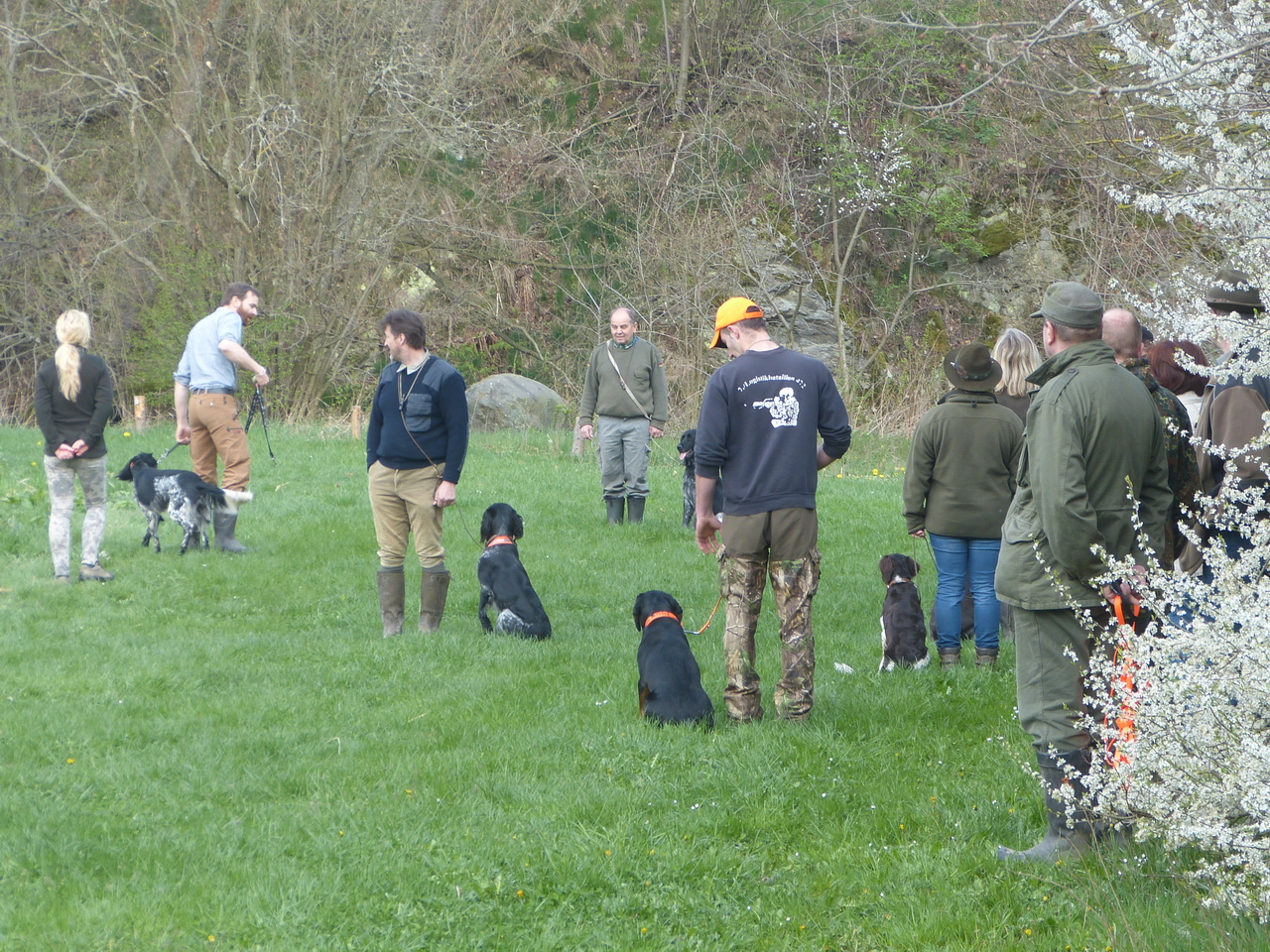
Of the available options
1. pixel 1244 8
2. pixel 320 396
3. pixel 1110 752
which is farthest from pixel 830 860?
pixel 320 396

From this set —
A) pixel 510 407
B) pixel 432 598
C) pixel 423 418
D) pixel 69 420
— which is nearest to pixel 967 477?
pixel 423 418

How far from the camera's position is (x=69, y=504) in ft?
28.3

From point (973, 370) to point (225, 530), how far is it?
668cm

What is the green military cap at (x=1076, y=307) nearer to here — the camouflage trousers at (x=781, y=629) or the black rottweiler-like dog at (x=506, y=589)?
the camouflage trousers at (x=781, y=629)

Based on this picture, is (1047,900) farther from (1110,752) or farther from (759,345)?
(759,345)

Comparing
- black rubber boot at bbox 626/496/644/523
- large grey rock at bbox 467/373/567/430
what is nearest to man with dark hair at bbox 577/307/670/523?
black rubber boot at bbox 626/496/644/523

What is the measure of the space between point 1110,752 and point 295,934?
8.99 ft

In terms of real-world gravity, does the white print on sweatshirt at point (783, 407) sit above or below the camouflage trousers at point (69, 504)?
above

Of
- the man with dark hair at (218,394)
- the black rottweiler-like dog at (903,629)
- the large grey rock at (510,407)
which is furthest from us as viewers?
the large grey rock at (510,407)

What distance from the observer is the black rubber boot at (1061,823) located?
3.92m

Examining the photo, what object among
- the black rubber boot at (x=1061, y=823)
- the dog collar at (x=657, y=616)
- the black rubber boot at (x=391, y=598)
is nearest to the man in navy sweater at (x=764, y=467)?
the dog collar at (x=657, y=616)

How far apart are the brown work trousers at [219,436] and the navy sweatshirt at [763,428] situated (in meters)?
5.67

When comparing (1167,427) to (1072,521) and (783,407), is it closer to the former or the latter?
(1072,521)

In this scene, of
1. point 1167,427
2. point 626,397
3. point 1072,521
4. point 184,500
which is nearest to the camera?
point 1072,521
